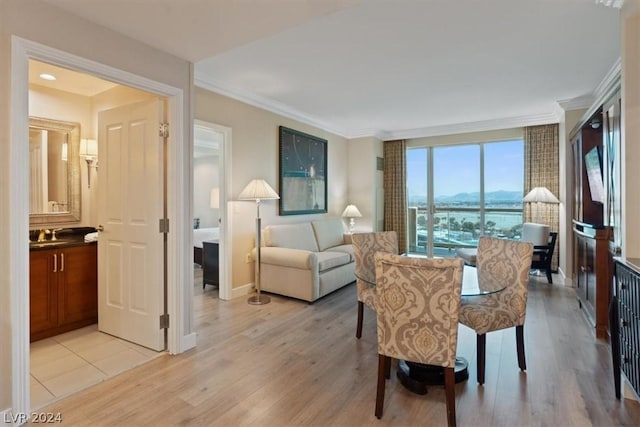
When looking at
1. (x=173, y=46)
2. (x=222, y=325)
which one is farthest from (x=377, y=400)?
(x=173, y=46)

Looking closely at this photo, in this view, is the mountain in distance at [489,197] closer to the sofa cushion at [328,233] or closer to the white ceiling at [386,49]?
the white ceiling at [386,49]

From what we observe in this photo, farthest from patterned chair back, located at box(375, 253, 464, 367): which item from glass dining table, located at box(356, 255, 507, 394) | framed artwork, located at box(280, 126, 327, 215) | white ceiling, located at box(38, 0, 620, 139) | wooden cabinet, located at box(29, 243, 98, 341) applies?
framed artwork, located at box(280, 126, 327, 215)

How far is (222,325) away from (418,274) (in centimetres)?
226

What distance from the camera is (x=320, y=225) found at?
5.28m

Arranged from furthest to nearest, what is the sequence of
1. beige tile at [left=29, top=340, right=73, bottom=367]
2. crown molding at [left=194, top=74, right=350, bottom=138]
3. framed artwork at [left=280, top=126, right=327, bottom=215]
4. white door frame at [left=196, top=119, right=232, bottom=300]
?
framed artwork at [left=280, top=126, right=327, bottom=215]
white door frame at [left=196, top=119, right=232, bottom=300]
crown molding at [left=194, top=74, right=350, bottom=138]
beige tile at [left=29, top=340, right=73, bottom=367]

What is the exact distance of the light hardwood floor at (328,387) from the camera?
6.01 ft

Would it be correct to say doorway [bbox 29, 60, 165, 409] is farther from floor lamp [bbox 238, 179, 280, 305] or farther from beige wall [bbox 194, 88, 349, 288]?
floor lamp [bbox 238, 179, 280, 305]

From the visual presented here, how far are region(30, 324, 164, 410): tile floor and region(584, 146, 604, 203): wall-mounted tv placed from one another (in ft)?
14.3

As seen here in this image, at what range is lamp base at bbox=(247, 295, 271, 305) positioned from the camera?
12.8ft

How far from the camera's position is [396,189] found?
685 centimetres

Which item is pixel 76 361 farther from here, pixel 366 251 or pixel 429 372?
pixel 429 372

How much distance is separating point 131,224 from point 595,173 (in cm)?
449

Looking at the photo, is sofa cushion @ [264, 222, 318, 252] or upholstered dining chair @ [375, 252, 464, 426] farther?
sofa cushion @ [264, 222, 318, 252]

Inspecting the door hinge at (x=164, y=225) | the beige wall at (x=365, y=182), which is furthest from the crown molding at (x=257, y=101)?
the door hinge at (x=164, y=225)
